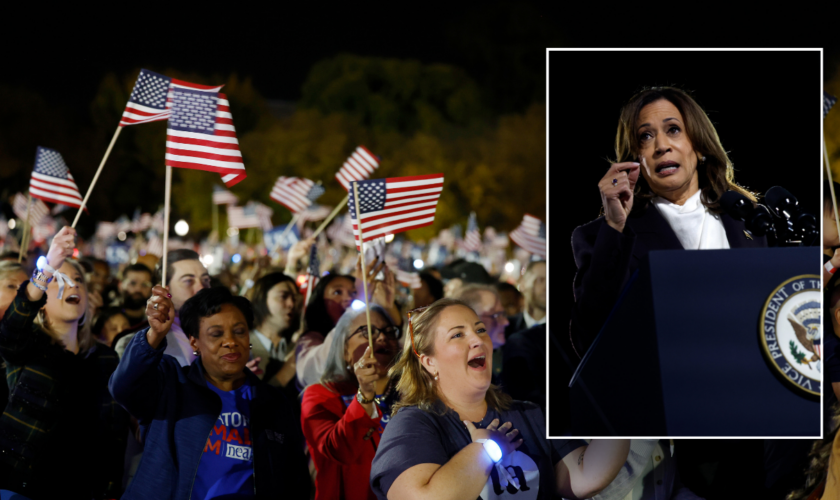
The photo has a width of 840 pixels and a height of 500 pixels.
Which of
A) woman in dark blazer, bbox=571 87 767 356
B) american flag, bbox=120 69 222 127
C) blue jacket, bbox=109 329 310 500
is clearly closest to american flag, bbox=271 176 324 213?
american flag, bbox=120 69 222 127

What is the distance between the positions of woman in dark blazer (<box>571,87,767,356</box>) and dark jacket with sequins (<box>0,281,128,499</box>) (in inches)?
107

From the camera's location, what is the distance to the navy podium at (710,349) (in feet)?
11.6

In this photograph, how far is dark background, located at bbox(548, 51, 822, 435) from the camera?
3658 millimetres

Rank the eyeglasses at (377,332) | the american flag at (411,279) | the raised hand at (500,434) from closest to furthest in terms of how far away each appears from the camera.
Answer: the raised hand at (500,434)
the eyeglasses at (377,332)
the american flag at (411,279)

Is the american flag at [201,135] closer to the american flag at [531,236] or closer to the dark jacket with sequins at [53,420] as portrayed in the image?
the dark jacket with sequins at [53,420]

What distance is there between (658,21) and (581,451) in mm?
4465

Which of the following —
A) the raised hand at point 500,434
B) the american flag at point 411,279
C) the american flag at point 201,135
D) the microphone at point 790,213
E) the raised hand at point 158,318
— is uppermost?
the american flag at point 201,135

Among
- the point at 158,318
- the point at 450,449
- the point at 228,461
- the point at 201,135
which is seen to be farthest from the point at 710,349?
the point at 201,135

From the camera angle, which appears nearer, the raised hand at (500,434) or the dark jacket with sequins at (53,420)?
the raised hand at (500,434)

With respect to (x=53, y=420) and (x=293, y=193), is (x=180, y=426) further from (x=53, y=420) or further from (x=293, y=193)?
(x=293, y=193)

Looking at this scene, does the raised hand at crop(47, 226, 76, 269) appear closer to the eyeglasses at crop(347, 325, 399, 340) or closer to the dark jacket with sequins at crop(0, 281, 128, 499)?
the dark jacket with sequins at crop(0, 281, 128, 499)

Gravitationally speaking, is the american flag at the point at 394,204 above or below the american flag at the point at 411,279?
above

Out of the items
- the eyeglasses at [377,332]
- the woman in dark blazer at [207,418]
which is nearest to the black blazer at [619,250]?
the eyeglasses at [377,332]

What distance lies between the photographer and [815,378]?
3561 mm
